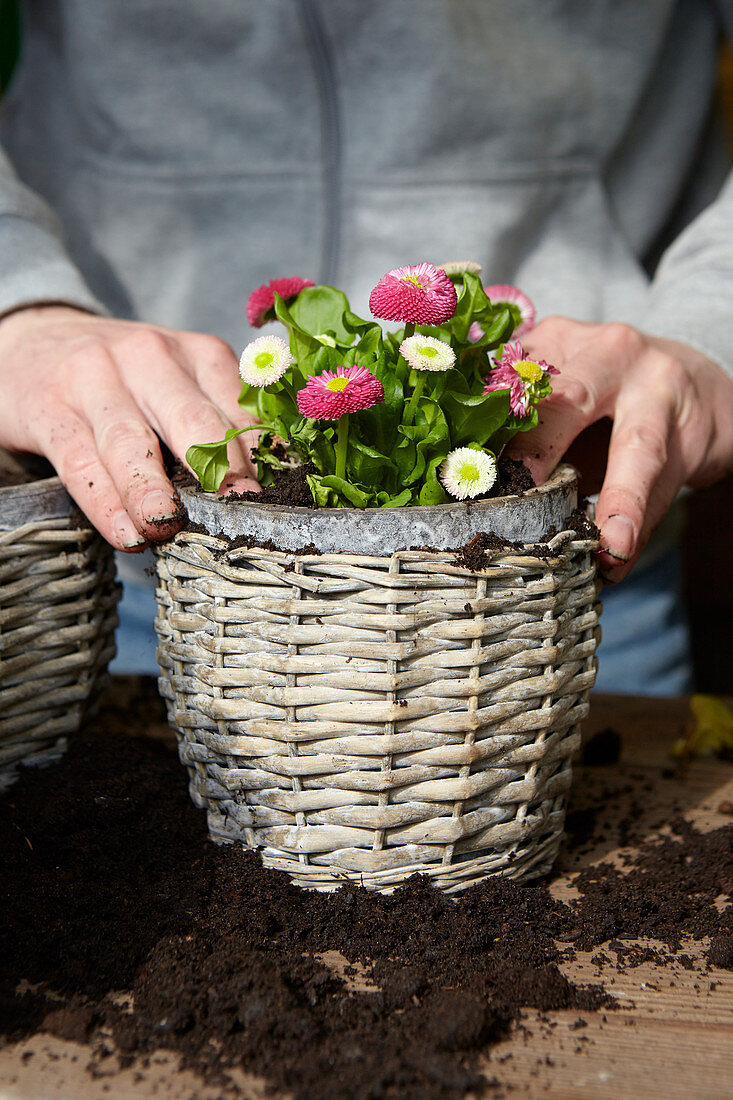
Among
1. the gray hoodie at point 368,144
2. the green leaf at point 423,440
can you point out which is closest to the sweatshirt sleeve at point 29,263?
the gray hoodie at point 368,144

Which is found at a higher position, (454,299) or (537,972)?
(454,299)

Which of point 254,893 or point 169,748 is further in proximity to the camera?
point 169,748

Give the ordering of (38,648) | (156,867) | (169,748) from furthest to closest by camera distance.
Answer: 1. (169,748)
2. (38,648)
3. (156,867)

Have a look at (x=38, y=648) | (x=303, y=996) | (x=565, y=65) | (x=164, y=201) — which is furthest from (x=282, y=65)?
(x=303, y=996)

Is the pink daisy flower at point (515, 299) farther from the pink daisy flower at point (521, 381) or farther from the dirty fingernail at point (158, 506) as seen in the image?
the dirty fingernail at point (158, 506)

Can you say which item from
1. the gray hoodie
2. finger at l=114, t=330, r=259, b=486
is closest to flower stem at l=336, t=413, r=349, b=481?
finger at l=114, t=330, r=259, b=486

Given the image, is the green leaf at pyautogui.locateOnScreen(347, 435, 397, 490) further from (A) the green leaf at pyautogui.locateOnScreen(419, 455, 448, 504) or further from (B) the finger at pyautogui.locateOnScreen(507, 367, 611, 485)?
(B) the finger at pyautogui.locateOnScreen(507, 367, 611, 485)

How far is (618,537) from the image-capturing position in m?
0.79

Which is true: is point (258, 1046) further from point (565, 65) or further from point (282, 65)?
point (565, 65)

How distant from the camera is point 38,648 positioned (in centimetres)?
87

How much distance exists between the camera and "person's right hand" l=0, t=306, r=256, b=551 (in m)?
0.78

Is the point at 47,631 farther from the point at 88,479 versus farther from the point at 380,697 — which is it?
the point at 380,697

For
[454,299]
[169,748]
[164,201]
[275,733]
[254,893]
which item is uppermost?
[454,299]

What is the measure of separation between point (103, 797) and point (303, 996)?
290 millimetres
